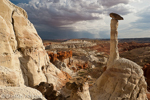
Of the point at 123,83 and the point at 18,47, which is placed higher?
the point at 18,47

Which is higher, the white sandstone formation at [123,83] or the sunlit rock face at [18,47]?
the sunlit rock face at [18,47]

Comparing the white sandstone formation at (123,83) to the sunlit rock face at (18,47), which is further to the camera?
the white sandstone formation at (123,83)

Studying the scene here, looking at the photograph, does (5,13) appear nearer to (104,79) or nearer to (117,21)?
(104,79)

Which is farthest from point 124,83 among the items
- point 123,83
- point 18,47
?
point 18,47

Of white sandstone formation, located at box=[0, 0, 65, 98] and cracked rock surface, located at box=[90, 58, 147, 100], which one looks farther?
cracked rock surface, located at box=[90, 58, 147, 100]

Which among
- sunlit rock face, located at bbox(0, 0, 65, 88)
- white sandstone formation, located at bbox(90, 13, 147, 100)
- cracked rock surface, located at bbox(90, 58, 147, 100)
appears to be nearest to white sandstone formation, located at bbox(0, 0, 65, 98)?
sunlit rock face, located at bbox(0, 0, 65, 88)

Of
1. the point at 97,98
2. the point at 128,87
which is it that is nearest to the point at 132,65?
the point at 128,87

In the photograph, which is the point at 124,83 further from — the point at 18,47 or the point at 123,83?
the point at 18,47

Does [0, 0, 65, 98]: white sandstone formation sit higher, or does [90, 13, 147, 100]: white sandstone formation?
[0, 0, 65, 98]: white sandstone formation

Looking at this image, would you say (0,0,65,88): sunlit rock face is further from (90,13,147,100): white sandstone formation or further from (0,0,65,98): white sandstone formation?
(90,13,147,100): white sandstone formation

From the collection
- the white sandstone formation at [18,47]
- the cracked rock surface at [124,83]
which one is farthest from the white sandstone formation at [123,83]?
the white sandstone formation at [18,47]

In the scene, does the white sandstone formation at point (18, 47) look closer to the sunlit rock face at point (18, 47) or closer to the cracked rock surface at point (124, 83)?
the sunlit rock face at point (18, 47)

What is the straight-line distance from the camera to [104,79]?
8641 mm

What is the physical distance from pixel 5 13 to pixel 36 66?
14.1 feet
